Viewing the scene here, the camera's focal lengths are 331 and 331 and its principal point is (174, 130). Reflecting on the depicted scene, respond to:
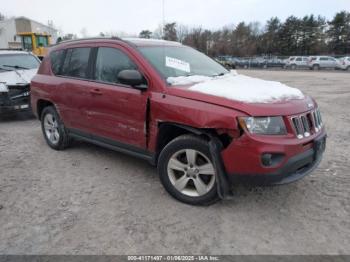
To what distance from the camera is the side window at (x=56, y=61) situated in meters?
5.40

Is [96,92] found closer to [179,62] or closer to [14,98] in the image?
[179,62]

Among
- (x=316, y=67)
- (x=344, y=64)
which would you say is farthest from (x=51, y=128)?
(x=316, y=67)

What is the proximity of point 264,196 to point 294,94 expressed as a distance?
122 centimetres

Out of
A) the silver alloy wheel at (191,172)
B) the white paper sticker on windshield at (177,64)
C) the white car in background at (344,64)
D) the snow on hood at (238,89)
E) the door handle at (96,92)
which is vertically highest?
the white paper sticker on windshield at (177,64)

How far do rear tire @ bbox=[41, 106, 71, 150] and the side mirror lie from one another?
206 cm

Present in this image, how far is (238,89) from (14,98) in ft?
21.1

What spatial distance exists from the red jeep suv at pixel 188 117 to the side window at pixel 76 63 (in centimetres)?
2

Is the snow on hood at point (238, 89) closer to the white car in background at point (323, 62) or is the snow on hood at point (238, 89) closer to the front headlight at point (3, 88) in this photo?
the front headlight at point (3, 88)

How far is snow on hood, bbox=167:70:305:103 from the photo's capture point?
3.32 metres

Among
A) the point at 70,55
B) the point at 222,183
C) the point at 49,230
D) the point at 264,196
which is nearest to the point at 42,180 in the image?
the point at 49,230

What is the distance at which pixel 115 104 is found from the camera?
4184 mm

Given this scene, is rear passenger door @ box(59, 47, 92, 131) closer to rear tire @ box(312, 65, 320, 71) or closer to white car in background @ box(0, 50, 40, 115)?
white car in background @ box(0, 50, 40, 115)

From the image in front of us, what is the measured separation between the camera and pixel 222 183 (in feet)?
10.9

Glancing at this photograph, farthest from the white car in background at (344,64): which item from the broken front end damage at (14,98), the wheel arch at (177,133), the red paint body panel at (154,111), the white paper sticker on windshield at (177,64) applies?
the wheel arch at (177,133)
